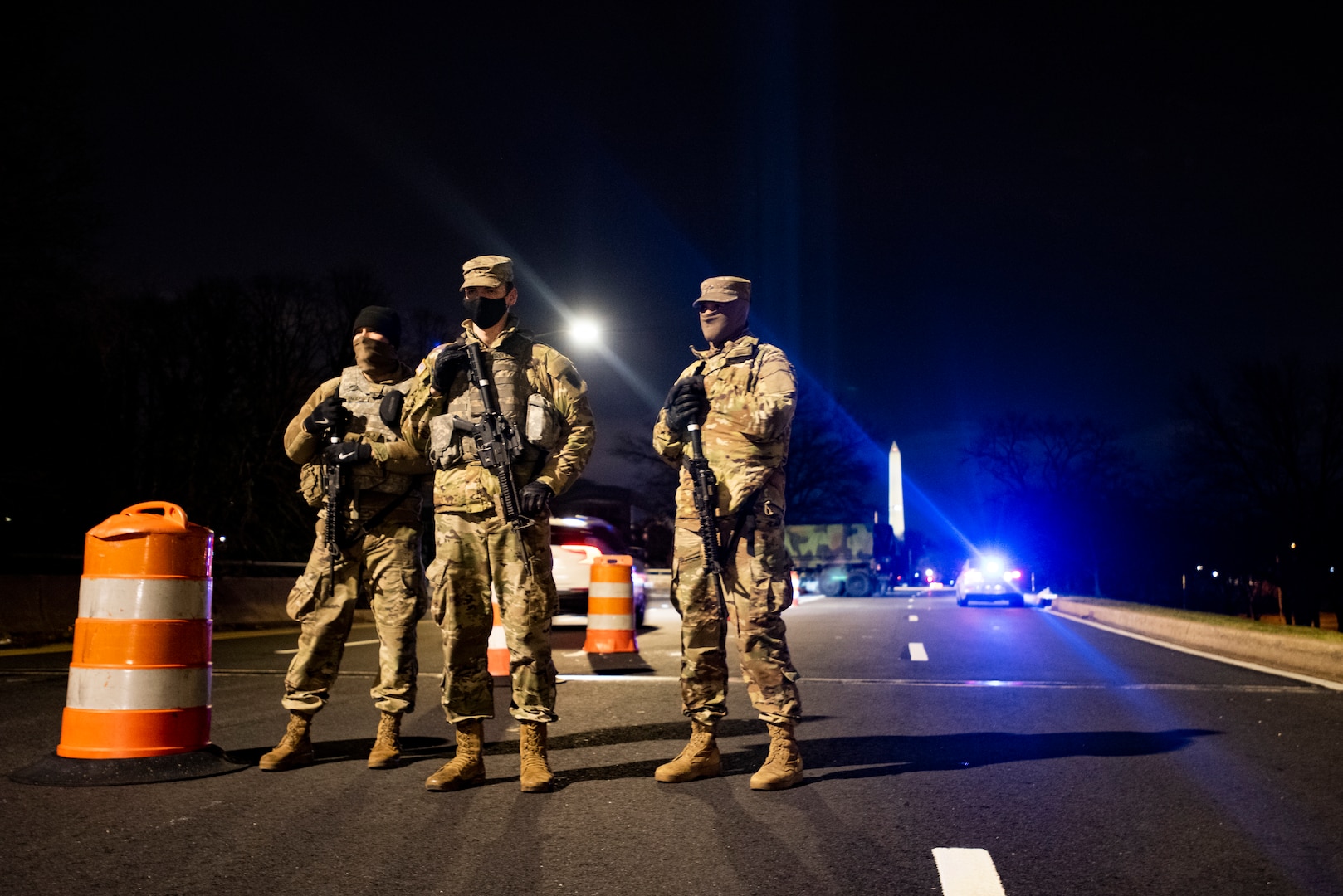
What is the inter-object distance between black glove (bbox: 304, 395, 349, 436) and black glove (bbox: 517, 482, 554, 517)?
1308 millimetres

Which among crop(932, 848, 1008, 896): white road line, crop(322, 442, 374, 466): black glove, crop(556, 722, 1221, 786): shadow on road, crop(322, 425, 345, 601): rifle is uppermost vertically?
crop(322, 442, 374, 466): black glove

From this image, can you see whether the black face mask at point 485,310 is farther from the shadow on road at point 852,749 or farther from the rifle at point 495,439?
the shadow on road at point 852,749

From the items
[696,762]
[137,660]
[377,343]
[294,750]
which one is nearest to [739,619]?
[696,762]

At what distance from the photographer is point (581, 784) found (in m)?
5.20

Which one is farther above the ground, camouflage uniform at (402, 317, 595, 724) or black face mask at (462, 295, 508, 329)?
black face mask at (462, 295, 508, 329)

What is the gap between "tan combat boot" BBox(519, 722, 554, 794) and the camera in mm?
5023

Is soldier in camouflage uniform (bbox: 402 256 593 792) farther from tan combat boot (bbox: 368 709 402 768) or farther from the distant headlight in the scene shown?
the distant headlight

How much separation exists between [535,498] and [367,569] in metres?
1.31

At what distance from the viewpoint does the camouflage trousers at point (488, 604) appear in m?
5.25

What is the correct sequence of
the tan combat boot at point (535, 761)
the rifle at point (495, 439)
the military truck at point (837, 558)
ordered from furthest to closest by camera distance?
the military truck at point (837, 558) → the rifle at point (495, 439) → the tan combat boot at point (535, 761)

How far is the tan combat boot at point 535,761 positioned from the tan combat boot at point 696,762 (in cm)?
52

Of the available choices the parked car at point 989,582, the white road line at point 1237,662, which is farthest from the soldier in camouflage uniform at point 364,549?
the parked car at point 989,582

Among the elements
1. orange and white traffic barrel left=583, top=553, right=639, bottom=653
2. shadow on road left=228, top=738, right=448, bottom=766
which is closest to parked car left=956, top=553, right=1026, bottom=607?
orange and white traffic barrel left=583, top=553, right=639, bottom=653

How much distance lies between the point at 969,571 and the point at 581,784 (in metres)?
29.9
